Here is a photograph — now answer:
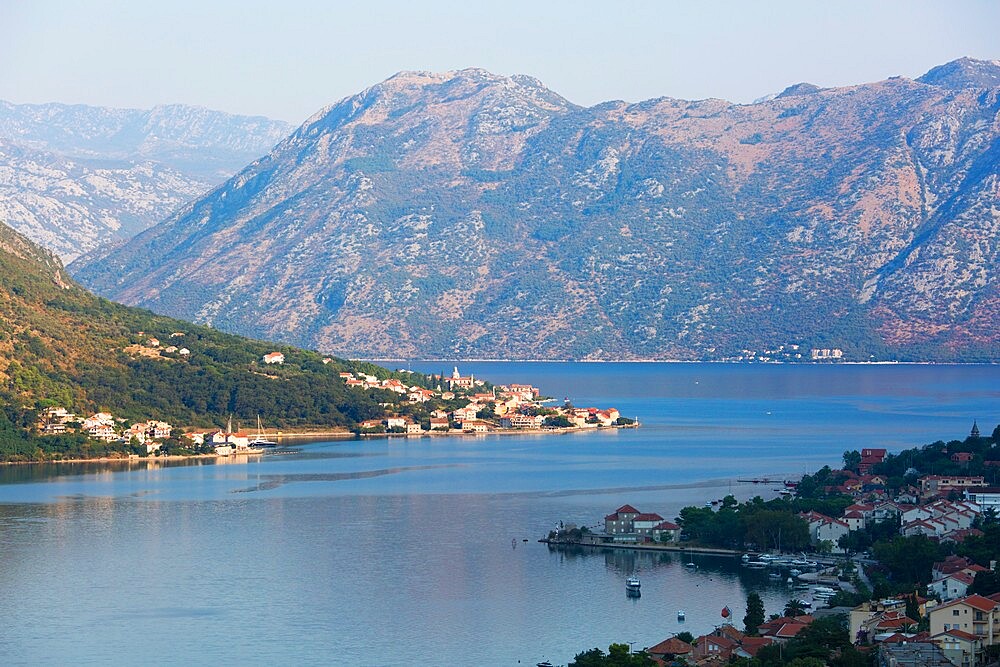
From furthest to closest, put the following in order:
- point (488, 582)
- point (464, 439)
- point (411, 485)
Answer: point (464, 439), point (411, 485), point (488, 582)

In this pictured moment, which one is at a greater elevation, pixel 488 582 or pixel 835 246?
pixel 835 246

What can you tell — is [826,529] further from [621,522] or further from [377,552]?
[377,552]

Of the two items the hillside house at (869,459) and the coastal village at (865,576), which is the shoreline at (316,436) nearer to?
the hillside house at (869,459)

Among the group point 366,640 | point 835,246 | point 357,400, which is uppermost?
point 835,246

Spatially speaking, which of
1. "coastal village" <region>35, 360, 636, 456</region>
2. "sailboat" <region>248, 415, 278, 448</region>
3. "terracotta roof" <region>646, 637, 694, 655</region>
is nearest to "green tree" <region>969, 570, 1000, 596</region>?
"terracotta roof" <region>646, 637, 694, 655</region>

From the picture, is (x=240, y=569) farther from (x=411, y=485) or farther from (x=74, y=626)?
(x=411, y=485)

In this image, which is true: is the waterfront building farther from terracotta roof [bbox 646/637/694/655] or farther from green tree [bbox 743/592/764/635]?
terracotta roof [bbox 646/637/694/655]

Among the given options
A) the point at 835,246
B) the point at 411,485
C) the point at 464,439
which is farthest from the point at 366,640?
the point at 835,246

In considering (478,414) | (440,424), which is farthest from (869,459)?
(478,414)
